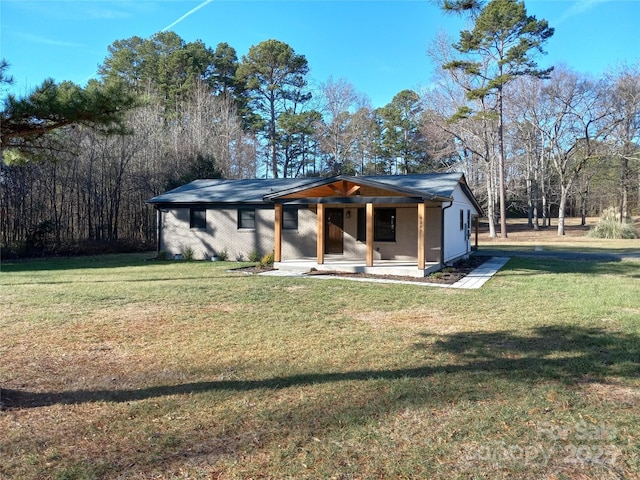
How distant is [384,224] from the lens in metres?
14.3

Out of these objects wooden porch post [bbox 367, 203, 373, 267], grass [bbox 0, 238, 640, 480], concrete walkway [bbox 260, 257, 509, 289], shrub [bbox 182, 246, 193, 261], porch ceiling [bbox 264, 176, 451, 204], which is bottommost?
grass [bbox 0, 238, 640, 480]

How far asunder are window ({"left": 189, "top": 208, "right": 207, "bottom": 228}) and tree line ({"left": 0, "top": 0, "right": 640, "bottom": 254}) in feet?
18.2

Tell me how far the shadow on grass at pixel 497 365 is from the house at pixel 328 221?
19.4 ft

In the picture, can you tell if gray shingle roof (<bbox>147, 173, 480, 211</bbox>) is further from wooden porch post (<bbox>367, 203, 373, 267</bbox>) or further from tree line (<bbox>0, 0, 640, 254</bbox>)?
tree line (<bbox>0, 0, 640, 254</bbox>)

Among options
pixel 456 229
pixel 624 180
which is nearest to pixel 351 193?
pixel 456 229

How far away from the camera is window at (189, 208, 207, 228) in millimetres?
16375

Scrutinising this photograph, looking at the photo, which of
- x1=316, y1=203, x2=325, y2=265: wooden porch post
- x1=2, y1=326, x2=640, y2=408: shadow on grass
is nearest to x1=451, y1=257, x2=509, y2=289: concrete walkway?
x1=316, y1=203, x2=325, y2=265: wooden porch post

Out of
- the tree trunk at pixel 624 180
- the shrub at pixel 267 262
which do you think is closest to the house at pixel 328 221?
the shrub at pixel 267 262

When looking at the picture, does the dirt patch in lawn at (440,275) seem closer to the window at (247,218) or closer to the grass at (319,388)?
the grass at (319,388)

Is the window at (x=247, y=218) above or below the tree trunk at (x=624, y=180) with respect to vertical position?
below

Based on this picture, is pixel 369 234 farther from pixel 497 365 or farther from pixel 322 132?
pixel 322 132

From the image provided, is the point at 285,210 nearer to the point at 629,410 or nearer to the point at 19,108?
the point at 19,108

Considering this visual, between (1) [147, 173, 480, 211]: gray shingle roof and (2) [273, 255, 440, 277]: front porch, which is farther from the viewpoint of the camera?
(1) [147, 173, 480, 211]: gray shingle roof

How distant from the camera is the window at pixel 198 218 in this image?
53.7 feet
